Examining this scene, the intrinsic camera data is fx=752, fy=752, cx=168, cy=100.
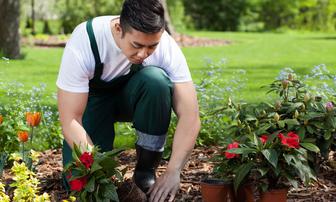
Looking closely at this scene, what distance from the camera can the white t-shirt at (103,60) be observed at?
3.36 metres

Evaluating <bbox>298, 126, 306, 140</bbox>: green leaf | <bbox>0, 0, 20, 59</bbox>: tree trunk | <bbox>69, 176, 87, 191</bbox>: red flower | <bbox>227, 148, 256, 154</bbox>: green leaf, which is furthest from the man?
<bbox>0, 0, 20, 59</bbox>: tree trunk

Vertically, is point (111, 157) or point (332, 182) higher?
point (111, 157)

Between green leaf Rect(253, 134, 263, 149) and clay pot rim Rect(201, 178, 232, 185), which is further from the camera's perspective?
clay pot rim Rect(201, 178, 232, 185)

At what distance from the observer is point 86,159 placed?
306 cm

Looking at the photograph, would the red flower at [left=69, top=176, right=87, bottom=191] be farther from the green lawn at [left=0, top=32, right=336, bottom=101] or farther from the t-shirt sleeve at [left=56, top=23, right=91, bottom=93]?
the green lawn at [left=0, top=32, right=336, bottom=101]

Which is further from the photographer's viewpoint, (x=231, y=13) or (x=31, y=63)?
(x=231, y=13)

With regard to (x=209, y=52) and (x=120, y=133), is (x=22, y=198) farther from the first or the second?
(x=209, y=52)

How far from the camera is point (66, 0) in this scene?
22.1 metres

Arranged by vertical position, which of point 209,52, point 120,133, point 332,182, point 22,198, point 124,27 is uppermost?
point 124,27

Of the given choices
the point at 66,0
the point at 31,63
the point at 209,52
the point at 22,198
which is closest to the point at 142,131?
the point at 22,198

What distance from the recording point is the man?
10.6 ft

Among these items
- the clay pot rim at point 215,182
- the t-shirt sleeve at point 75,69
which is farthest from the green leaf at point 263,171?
the t-shirt sleeve at point 75,69

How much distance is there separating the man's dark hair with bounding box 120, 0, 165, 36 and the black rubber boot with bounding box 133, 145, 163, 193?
26.5 inches

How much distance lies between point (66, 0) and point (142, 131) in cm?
1897
